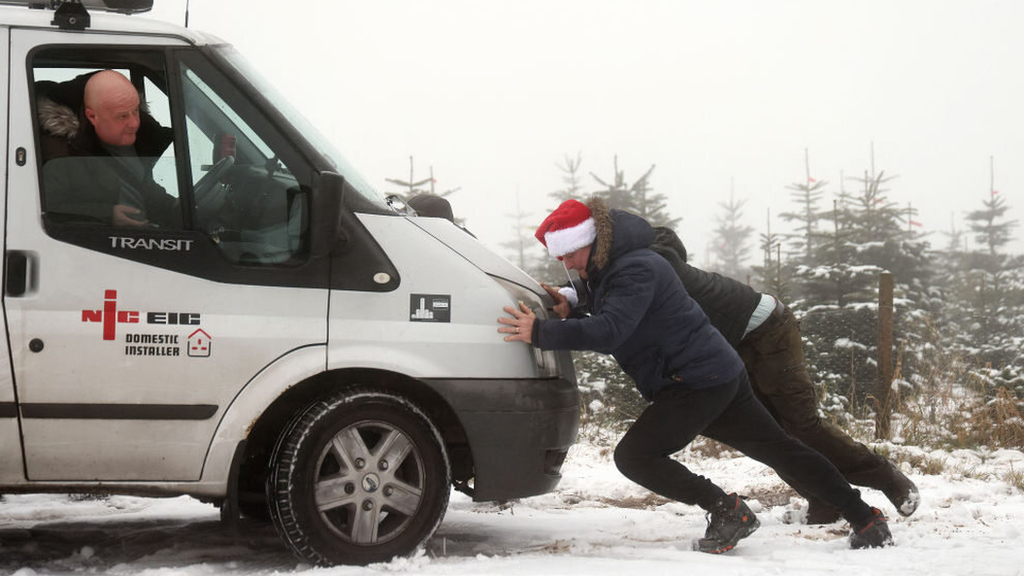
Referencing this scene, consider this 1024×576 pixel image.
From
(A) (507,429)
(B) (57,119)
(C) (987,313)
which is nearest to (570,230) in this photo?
(A) (507,429)

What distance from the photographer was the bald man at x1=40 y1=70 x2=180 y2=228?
3.86 meters

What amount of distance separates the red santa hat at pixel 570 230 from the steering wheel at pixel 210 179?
1.39 meters

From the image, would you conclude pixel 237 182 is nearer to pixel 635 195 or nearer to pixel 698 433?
pixel 698 433

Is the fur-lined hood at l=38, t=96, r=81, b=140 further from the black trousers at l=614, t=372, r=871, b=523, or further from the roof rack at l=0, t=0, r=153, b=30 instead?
the black trousers at l=614, t=372, r=871, b=523

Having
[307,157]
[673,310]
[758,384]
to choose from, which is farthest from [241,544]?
[758,384]

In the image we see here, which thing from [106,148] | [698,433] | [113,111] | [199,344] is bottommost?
[698,433]

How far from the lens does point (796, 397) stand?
5109 millimetres

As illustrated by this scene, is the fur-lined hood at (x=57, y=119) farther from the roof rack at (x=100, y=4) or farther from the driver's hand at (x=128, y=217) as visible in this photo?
the roof rack at (x=100, y=4)

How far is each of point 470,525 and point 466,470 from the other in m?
0.90

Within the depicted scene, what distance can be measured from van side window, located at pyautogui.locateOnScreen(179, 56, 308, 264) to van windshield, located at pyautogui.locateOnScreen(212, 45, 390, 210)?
0.12 meters

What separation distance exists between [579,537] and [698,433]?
2.67 ft

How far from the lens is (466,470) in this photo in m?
4.46

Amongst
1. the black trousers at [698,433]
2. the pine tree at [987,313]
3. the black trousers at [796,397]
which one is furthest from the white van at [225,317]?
the pine tree at [987,313]

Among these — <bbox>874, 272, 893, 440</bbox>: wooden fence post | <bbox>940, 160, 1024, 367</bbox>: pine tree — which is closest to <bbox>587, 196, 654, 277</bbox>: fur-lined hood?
<bbox>874, 272, 893, 440</bbox>: wooden fence post
